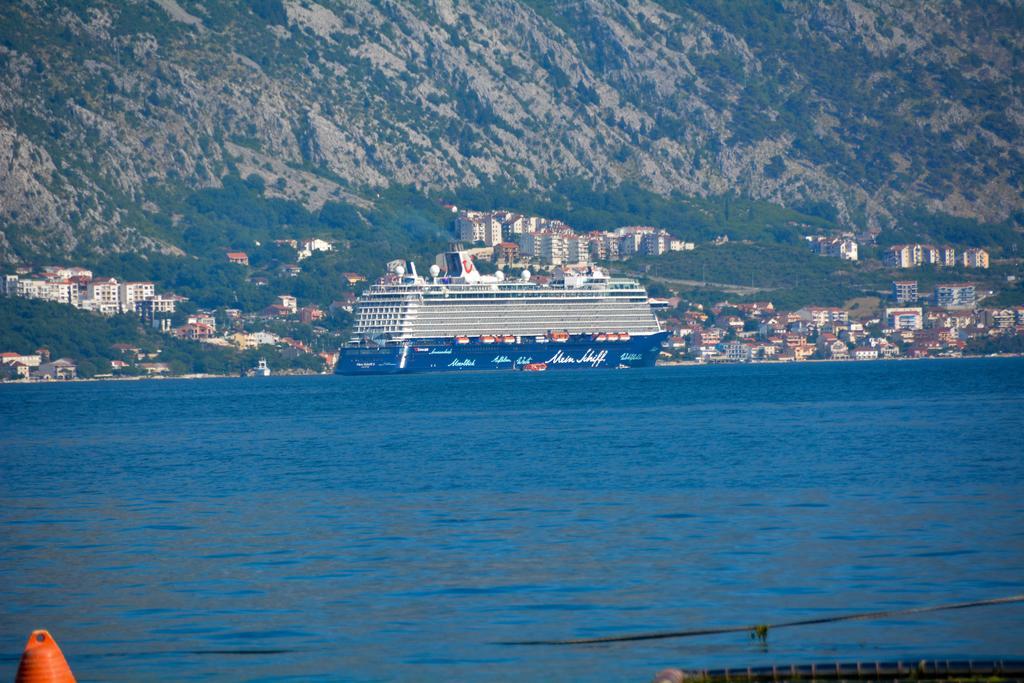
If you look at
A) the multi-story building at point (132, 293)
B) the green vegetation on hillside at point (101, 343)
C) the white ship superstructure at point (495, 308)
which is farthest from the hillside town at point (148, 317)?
the white ship superstructure at point (495, 308)

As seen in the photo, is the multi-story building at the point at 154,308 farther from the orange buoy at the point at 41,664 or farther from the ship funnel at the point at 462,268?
the orange buoy at the point at 41,664

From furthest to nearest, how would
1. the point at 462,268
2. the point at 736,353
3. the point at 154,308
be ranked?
the point at 736,353, the point at 154,308, the point at 462,268

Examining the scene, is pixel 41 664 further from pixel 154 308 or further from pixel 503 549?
pixel 154 308

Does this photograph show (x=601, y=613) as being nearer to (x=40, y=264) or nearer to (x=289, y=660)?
(x=289, y=660)

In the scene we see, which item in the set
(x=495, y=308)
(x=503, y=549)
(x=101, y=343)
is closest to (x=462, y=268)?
(x=495, y=308)

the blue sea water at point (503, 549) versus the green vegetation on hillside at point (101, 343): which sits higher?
the blue sea water at point (503, 549)

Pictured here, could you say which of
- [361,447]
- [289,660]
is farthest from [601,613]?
[361,447]

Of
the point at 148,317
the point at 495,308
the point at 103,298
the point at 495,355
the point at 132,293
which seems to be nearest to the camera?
the point at 495,355

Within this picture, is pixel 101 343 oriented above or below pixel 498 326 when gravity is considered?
below
